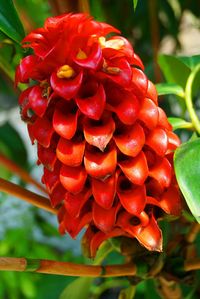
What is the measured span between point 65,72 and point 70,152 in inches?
2.3

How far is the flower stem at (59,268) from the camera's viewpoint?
42cm

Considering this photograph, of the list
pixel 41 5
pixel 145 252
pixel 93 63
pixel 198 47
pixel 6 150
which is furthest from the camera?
pixel 198 47

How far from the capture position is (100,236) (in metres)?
0.47

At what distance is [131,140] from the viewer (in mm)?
397

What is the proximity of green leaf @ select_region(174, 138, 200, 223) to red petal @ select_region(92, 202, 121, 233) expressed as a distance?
0.06 metres

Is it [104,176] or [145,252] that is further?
[145,252]

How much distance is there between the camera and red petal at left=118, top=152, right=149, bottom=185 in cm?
41

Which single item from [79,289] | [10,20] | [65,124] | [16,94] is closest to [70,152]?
[65,124]

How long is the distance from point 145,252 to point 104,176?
15cm

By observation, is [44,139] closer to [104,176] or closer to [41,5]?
[104,176]

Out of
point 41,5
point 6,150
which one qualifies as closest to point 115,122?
point 6,150

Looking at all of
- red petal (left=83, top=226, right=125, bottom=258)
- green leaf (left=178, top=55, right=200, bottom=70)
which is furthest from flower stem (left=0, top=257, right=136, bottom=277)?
green leaf (left=178, top=55, right=200, bottom=70)

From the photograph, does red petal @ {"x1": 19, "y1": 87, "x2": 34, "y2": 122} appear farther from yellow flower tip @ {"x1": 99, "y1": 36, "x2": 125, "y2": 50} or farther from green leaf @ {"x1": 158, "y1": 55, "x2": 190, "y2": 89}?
green leaf @ {"x1": 158, "y1": 55, "x2": 190, "y2": 89}

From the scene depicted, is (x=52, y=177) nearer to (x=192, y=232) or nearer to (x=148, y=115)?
(x=148, y=115)
